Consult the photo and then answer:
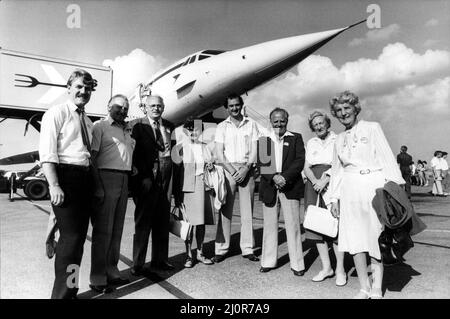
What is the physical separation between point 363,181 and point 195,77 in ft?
18.5

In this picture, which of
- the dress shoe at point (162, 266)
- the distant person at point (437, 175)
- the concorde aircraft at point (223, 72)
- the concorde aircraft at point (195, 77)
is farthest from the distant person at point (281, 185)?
the distant person at point (437, 175)

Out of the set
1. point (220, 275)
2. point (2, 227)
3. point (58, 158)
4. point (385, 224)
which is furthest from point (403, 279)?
point (2, 227)

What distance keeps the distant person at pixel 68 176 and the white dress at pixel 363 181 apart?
1977 millimetres

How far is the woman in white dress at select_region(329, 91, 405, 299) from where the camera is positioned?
2.62 m

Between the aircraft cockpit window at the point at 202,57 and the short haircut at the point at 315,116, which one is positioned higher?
the aircraft cockpit window at the point at 202,57

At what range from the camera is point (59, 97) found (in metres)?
11.8

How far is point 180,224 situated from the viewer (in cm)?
375

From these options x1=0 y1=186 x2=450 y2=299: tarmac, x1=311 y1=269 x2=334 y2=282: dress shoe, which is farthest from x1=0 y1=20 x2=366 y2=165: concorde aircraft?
x1=311 y1=269 x2=334 y2=282: dress shoe

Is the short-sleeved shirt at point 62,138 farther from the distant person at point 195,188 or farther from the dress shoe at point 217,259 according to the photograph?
the dress shoe at point 217,259

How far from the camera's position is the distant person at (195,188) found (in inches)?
151

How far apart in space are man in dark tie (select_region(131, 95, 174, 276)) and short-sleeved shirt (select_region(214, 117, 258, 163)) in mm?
705

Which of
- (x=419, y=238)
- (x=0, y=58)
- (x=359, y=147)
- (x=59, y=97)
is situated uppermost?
(x=0, y=58)

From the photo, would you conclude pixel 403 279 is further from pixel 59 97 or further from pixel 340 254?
pixel 59 97
